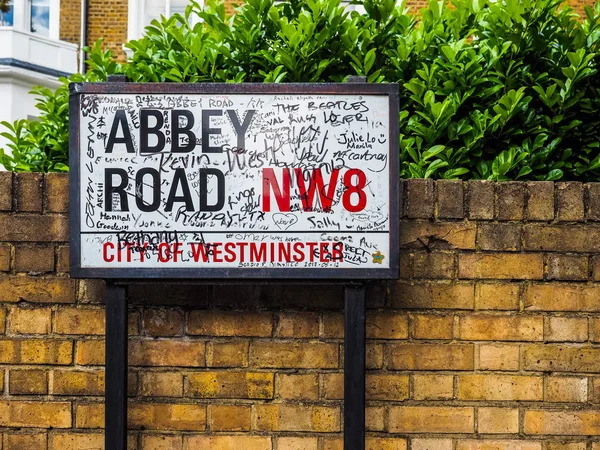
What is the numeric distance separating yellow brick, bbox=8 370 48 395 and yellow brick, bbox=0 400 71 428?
51 millimetres

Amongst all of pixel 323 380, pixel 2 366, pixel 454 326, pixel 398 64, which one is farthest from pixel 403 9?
pixel 2 366

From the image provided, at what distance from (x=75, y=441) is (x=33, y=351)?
1.37ft

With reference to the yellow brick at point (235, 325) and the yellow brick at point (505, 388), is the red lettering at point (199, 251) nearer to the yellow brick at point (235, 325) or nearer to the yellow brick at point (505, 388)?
→ the yellow brick at point (235, 325)

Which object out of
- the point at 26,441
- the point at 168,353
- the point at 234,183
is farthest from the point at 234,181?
the point at 26,441

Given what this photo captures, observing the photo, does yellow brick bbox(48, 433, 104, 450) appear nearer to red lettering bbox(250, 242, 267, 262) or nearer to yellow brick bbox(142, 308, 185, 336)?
yellow brick bbox(142, 308, 185, 336)

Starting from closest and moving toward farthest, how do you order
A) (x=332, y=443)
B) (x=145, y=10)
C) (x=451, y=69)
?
1. (x=332, y=443)
2. (x=451, y=69)
3. (x=145, y=10)

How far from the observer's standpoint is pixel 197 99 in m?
2.96

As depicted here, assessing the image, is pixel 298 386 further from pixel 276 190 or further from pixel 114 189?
pixel 114 189

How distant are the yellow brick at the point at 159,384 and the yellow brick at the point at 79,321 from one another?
0.90ft

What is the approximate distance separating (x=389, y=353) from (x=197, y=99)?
4.29 ft

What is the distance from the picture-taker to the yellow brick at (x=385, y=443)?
3117mm

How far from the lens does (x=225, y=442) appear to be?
122 inches

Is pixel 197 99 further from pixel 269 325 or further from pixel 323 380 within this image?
pixel 323 380

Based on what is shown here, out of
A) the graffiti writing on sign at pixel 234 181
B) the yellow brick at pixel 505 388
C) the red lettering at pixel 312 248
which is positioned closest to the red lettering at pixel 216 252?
the graffiti writing on sign at pixel 234 181
